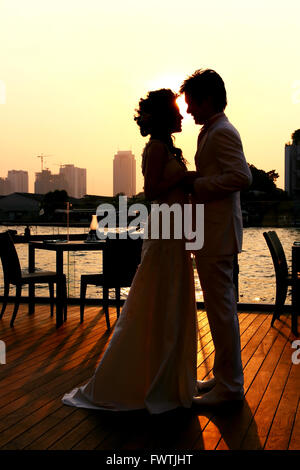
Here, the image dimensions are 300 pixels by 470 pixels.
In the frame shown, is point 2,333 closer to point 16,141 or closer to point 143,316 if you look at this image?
point 143,316

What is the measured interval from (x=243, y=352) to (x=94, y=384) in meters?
1.45

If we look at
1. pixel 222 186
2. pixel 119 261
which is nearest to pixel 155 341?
pixel 222 186

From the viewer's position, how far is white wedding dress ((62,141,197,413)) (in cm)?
264

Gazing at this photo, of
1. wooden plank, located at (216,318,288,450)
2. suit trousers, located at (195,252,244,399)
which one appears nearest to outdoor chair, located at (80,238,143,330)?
wooden plank, located at (216,318,288,450)

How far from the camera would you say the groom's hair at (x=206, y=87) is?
8.49 feet

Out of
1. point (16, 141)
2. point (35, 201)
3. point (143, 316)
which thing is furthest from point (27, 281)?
point (35, 201)

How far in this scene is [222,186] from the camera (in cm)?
253

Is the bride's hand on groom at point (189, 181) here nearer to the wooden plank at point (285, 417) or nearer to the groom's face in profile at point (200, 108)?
the groom's face in profile at point (200, 108)

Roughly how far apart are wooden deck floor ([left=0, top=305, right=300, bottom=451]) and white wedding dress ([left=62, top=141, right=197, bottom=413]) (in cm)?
8

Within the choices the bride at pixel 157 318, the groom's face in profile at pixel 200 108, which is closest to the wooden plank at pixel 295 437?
the bride at pixel 157 318

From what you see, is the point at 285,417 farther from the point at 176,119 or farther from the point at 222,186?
the point at 176,119

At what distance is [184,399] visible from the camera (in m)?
2.63

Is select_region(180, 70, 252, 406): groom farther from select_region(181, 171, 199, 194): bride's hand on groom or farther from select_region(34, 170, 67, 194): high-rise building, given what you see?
select_region(34, 170, 67, 194): high-rise building

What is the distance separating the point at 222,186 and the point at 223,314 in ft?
2.01
